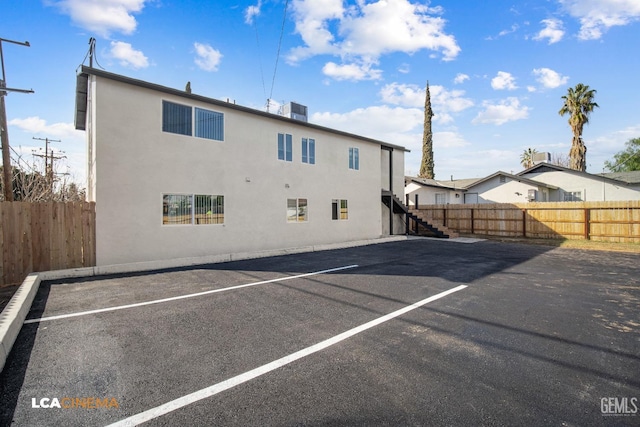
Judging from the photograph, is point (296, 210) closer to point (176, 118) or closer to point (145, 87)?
point (176, 118)

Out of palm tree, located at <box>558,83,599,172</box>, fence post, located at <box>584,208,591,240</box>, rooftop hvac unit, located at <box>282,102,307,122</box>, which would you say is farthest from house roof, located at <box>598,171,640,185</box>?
rooftop hvac unit, located at <box>282,102,307,122</box>

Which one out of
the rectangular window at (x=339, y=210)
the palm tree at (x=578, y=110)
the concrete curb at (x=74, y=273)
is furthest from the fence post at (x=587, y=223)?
the palm tree at (x=578, y=110)

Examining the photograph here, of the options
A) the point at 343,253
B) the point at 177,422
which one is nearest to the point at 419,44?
the point at 343,253

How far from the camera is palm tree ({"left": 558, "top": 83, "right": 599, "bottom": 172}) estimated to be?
83.4 ft

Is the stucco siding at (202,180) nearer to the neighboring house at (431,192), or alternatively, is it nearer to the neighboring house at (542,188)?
the neighboring house at (542,188)

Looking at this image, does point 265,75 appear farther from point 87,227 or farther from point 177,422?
point 177,422

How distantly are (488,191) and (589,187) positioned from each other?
708 cm

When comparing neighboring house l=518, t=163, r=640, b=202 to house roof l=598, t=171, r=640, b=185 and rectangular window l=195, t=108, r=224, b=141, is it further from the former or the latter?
rectangular window l=195, t=108, r=224, b=141

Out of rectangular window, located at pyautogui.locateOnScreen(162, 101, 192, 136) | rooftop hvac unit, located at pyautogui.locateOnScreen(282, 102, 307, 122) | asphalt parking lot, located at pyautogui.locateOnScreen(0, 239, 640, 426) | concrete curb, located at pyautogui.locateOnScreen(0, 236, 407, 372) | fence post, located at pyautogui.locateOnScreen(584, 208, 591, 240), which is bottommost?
asphalt parking lot, located at pyautogui.locateOnScreen(0, 239, 640, 426)

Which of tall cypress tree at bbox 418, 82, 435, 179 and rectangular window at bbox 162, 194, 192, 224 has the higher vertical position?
tall cypress tree at bbox 418, 82, 435, 179

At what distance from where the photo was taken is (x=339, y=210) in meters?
15.7

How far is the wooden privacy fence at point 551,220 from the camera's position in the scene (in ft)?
48.8

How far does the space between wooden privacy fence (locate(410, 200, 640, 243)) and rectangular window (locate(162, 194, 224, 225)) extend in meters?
17.0

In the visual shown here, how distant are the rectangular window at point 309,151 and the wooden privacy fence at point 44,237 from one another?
27.8 feet
